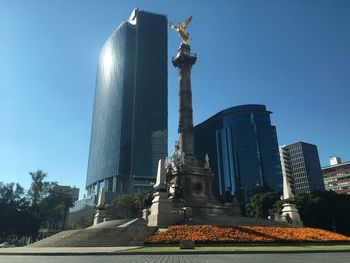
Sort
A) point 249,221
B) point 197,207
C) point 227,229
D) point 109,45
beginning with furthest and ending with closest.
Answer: point 109,45 < point 197,207 < point 249,221 < point 227,229

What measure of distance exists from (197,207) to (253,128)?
87.0 meters

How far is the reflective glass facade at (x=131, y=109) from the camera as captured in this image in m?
110

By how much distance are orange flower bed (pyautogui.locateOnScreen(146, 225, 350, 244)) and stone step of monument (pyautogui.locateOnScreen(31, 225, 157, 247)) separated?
0.92 meters

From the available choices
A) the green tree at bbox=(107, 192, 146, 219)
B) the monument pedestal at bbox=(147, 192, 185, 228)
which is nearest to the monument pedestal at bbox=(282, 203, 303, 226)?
the monument pedestal at bbox=(147, 192, 185, 228)

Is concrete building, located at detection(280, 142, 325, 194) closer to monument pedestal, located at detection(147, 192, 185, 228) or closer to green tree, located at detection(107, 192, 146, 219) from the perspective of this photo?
green tree, located at detection(107, 192, 146, 219)

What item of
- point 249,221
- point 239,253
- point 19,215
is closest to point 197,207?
point 249,221

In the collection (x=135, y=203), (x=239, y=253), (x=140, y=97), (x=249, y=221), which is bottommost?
(x=239, y=253)

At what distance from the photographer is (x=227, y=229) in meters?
21.4

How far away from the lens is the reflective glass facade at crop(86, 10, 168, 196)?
110 meters

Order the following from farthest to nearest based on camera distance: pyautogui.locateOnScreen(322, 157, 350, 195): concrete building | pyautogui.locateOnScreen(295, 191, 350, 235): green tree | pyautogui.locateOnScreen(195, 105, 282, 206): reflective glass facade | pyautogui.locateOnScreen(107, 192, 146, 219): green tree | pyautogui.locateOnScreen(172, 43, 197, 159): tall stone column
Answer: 1. pyautogui.locateOnScreen(195, 105, 282, 206): reflective glass facade
2. pyautogui.locateOnScreen(322, 157, 350, 195): concrete building
3. pyautogui.locateOnScreen(107, 192, 146, 219): green tree
4. pyautogui.locateOnScreen(295, 191, 350, 235): green tree
5. pyautogui.locateOnScreen(172, 43, 197, 159): tall stone column

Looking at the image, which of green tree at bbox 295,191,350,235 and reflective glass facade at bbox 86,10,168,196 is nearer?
green tree at bbox 295,191,350,235

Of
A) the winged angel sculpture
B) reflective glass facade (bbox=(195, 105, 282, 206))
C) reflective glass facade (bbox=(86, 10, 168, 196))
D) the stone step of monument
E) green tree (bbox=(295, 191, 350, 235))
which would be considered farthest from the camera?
reflective glass facade (bbox=(86, 10, 168, 196))

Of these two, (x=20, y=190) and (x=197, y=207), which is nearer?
(x=197, y=207)

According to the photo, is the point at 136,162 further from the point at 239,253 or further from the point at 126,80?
the point at 239,253
